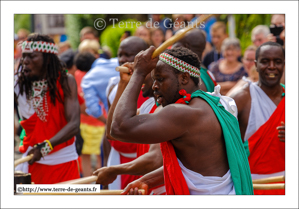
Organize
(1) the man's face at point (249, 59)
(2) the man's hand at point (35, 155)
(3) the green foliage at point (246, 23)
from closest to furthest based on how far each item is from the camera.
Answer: (2) the man's hand at point (35, 155) < (1) the man's face at point (249, 59) < (3) the green foliage at point (246, 23)

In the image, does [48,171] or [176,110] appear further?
[48,171]

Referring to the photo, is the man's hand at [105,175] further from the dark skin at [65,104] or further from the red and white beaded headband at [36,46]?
the red and white beaded headband at [36,46]

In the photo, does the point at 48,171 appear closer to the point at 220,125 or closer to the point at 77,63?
the point at 220,125

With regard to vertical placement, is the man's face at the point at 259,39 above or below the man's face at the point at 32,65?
above

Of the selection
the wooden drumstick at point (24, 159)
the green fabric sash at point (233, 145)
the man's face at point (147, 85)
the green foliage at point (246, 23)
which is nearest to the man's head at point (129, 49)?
the man's face at point (147, 85)

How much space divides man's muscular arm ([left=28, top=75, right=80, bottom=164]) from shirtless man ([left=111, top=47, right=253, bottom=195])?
6.42 ft

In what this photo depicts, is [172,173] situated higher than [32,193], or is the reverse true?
[172,173]

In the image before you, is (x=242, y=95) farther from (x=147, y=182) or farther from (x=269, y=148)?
(x=147, y=182)

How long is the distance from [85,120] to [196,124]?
530 centimetres

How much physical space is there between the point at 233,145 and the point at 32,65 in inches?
110

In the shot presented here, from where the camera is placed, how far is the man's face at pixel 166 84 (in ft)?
10.6

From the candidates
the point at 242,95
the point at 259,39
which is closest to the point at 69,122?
the point at 242,95

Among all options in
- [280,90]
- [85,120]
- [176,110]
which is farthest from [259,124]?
[85,120]

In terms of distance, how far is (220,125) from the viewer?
3125 mm
